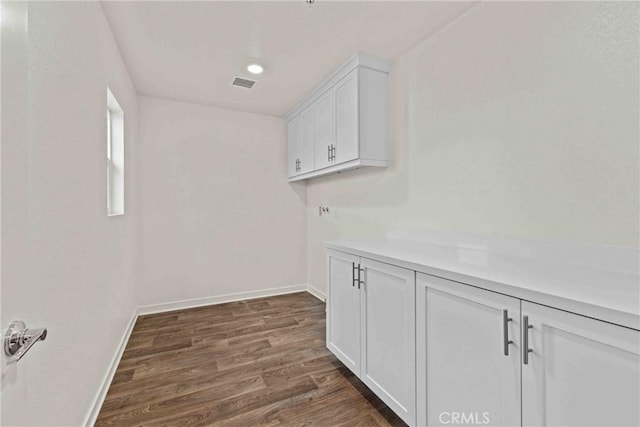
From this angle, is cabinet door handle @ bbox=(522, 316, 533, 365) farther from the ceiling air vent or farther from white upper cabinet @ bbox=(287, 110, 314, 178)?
the ceiling air vent

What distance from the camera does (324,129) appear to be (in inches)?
115

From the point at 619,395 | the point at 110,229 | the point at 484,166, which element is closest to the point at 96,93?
the point at 110,229

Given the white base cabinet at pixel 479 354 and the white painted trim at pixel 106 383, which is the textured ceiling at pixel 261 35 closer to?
the white base cabinet at pixel 479 354

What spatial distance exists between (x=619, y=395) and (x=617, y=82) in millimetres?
1251

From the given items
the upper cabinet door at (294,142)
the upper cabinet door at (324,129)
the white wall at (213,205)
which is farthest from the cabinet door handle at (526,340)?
the white wall at (213,205)

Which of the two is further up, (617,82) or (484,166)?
(617,82)

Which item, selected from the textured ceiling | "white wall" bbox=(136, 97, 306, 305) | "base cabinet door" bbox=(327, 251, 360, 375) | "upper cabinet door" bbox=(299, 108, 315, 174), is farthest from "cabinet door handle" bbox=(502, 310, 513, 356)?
"white wall" bbox=(136, 97, 306, 305)

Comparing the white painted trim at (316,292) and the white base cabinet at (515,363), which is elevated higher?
Result: the white base cabinet at (515,363)

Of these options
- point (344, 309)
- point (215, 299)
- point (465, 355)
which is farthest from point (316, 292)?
point (465, 355)

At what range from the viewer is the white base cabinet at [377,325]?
1.50 meters

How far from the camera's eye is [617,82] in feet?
4.13

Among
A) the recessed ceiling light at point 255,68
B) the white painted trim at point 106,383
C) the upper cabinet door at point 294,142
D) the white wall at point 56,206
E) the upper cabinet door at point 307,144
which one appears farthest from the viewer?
the upper cabinet door at point 294,142

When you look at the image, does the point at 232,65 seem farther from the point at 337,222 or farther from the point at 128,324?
the point at 128,324

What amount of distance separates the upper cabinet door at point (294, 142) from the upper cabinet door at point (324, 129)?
17.6 inches
